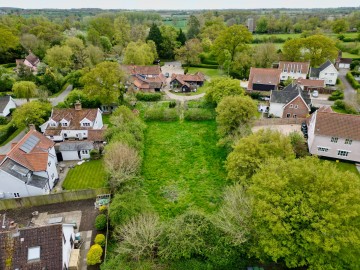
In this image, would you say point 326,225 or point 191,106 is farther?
point 191,106

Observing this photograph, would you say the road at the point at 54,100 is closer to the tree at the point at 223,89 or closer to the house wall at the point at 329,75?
the tree at the point at 223,89

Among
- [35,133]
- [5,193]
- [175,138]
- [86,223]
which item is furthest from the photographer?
[175,138]

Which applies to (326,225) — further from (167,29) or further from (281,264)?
(167,29)

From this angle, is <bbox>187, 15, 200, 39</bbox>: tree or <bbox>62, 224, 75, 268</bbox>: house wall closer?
<bbox>62, 224, 75, 268</bbox>: house wall

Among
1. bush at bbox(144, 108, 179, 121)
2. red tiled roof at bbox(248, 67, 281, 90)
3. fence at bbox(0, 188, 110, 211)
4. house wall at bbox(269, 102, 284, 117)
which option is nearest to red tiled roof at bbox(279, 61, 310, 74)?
red tiled roof at bbox(248, 67, 281, 90)

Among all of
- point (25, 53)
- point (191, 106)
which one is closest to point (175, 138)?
point (191, 106)

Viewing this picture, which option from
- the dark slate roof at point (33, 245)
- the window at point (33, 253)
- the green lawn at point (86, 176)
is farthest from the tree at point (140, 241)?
the green lawn at point (86, 176)

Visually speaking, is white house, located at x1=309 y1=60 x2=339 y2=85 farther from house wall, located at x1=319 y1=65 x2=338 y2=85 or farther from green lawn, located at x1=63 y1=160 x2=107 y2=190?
green lawn, located at x1=63 y1=160 x2=107 y2=190
